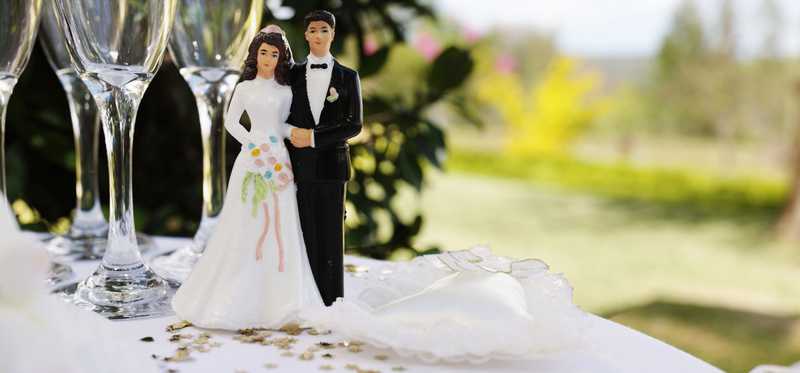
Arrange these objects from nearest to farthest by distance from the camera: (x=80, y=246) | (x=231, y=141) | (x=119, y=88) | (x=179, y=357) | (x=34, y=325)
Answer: (x=34, y=325)
(x=179, y=357)
(x=119, y=88)
(x=80, y=246)
(x=231, y=141)

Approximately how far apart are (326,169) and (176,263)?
0.28 m

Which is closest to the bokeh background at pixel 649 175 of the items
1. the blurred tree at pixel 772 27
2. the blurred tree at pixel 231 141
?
the blurred tree at pixel 772 27

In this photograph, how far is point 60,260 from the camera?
0.95 metres

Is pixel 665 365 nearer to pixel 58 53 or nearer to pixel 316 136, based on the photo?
pixel 316 136

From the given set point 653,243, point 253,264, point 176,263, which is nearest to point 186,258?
point 176,263

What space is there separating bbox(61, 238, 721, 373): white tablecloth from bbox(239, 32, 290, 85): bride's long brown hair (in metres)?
0.21

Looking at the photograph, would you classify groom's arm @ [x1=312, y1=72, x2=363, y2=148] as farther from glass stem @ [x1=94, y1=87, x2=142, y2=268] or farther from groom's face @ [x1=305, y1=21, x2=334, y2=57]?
glass stem @ [x1=94, y1=87, x2=142, y2=268]

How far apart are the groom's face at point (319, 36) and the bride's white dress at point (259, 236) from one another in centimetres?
4

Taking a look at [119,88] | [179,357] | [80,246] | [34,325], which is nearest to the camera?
[34,325]

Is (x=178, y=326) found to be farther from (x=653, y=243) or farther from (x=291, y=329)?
(x=653, y=243)

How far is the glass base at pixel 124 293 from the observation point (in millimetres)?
724

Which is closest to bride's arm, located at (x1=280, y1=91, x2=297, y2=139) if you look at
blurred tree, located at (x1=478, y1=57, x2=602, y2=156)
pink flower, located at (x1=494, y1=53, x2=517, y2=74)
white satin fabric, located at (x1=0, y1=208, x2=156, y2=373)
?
white satin fabric, located at (x1=0, y1=208, x2=156, y2=373)

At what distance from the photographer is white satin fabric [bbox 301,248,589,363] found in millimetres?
595

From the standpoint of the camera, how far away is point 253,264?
689 millimetres
